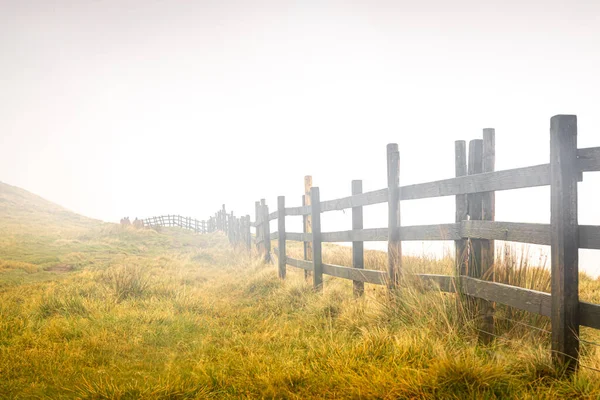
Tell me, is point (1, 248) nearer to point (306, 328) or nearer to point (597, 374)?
point (306, 328)

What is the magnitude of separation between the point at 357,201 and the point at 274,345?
2.72 metres

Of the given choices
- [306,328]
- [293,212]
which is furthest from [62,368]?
[293,212]

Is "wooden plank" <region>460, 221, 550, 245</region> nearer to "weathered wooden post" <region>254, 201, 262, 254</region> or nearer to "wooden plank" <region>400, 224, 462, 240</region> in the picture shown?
"wooden plank" <region>400, 224, 462, 240</region>

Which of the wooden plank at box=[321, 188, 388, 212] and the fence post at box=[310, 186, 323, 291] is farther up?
the wooden plank at box=[321, 188, 388, 212]

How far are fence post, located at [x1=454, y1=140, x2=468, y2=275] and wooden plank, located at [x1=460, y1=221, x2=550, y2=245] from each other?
13 cm

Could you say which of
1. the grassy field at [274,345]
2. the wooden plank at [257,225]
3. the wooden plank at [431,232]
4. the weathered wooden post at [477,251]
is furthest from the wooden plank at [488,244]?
the wooden plank at [257,225]

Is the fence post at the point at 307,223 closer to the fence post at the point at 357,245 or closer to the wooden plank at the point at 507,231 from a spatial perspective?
the fence post at the point at 357,245

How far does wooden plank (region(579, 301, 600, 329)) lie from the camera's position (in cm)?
304

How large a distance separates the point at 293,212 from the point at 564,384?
7.53m

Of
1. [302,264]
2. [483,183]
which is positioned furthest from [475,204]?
[302,264]

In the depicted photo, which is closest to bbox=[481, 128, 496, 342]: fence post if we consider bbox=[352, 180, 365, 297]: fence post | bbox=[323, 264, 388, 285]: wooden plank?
bbox=[323, 264, 388, 285]: wooden plank

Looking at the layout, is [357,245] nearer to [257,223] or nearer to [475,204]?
[475,204]

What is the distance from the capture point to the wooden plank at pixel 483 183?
11.2 ft

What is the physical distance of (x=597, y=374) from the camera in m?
2.87
